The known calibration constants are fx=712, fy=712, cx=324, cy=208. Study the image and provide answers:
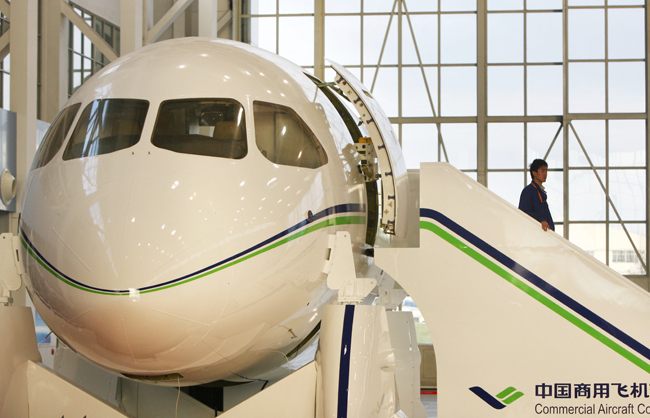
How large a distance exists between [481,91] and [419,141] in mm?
2281

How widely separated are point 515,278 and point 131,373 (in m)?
2.95

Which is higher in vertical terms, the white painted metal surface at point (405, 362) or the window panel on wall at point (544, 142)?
the window panel on wall at point (544, 142)

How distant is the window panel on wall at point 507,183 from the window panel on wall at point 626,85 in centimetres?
318

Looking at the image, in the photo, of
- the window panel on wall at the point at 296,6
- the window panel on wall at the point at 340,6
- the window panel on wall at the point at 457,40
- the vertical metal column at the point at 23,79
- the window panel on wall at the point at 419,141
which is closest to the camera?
the vertical metal column at the point at 23,79

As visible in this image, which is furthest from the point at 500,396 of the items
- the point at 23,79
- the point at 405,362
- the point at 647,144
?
the point at 647,144

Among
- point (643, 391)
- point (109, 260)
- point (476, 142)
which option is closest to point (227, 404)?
point (109, 260)

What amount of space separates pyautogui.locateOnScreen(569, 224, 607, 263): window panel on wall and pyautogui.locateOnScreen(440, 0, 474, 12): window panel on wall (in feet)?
23.2

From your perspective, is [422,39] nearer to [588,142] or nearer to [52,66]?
[588,142]

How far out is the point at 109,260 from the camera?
4.31 meters

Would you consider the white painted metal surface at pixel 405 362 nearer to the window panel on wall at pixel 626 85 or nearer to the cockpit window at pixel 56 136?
the cockpit window at pixel 56 136

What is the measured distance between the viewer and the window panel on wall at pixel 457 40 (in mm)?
21094

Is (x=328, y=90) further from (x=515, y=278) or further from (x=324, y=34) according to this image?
(x=324, y=34)

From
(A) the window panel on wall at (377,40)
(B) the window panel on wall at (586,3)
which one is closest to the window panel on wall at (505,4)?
(B) the window panel on wall at (586,3)

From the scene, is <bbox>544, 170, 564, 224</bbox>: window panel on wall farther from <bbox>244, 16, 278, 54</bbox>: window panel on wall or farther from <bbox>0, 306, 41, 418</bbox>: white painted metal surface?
<bbox>0, 306, 41, 418</bbox>: white painted metal surface
